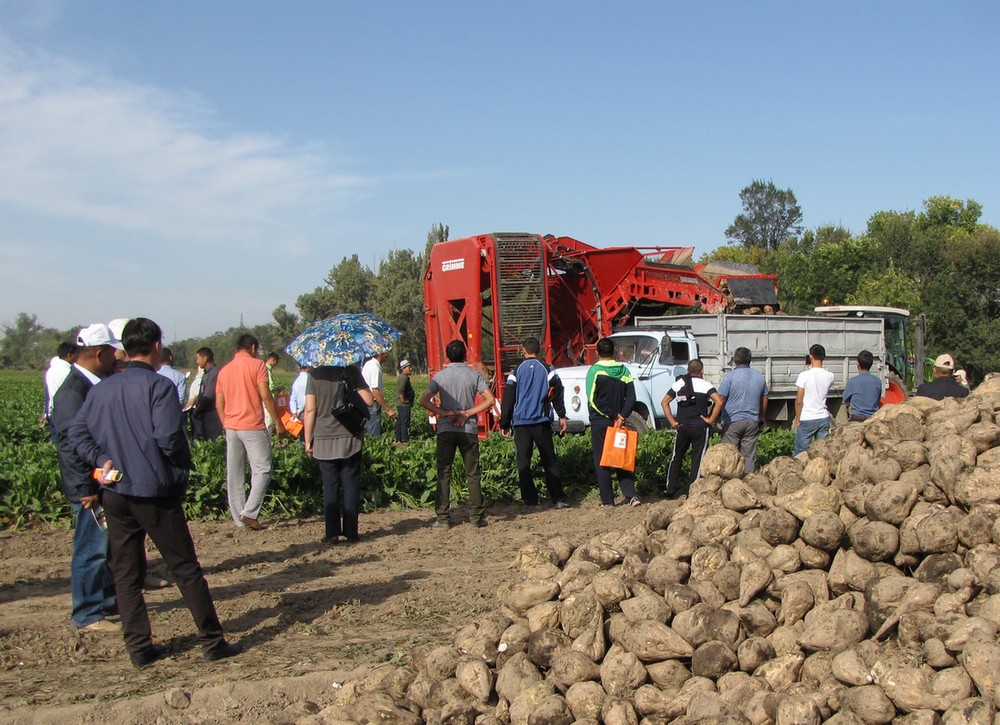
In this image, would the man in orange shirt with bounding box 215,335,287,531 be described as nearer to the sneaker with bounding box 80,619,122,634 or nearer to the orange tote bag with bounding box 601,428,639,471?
the sneaker with bounding box 80,619,122,634

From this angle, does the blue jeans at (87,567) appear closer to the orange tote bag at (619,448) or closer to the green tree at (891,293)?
the orange tote bag at (619,448)

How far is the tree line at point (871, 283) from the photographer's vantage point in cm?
3919

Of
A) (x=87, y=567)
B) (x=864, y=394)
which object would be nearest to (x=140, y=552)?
(x=87, y=567)

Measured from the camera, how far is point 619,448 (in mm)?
9500

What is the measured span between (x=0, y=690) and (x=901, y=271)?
54100 millimetres

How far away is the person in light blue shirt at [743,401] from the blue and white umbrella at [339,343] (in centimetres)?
392

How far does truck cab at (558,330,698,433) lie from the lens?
14045 millimetres

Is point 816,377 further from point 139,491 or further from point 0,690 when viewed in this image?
point 0,690

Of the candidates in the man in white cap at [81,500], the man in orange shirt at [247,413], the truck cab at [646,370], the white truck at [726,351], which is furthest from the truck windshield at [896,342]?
the man in white cap at [81,500]

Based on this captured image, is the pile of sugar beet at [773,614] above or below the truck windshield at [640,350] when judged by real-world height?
below

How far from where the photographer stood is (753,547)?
496 cm

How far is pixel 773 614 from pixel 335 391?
15.0 feet

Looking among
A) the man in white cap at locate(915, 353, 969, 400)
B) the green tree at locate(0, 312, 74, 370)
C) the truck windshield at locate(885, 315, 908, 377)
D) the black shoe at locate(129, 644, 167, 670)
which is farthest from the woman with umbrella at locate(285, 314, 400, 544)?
the green tree at locate(0, 312, 74, 370)

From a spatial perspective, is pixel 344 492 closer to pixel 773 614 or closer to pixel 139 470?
pixel 139 470
